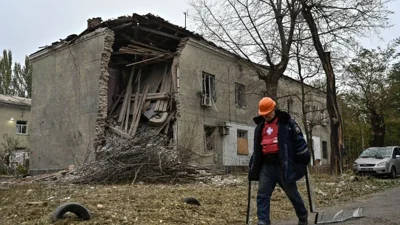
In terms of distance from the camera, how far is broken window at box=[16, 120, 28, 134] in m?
37.0

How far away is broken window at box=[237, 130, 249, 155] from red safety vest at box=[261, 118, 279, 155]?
17162 millimetres

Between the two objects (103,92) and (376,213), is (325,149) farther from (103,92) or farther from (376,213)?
(376,213)

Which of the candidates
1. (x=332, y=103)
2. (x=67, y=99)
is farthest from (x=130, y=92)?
(x=332, y=103)

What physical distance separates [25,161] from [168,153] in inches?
573

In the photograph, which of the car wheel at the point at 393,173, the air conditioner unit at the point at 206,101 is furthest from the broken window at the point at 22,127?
the car wheel at the point at 393,173

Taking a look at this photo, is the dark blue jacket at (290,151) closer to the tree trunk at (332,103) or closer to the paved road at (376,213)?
the paved road at (376,213)

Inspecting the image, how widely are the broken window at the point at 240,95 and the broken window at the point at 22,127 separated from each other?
22916 mm

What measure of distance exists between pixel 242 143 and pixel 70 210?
1766 centimetres

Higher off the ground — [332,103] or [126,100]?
[126,100]

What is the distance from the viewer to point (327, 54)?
17234 millimetres

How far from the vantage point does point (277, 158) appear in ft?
17.3

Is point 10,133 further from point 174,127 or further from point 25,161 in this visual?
point 174,127

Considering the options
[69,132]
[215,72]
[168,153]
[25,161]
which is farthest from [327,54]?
[25,161]

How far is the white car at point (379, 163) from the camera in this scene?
17.6 metres
